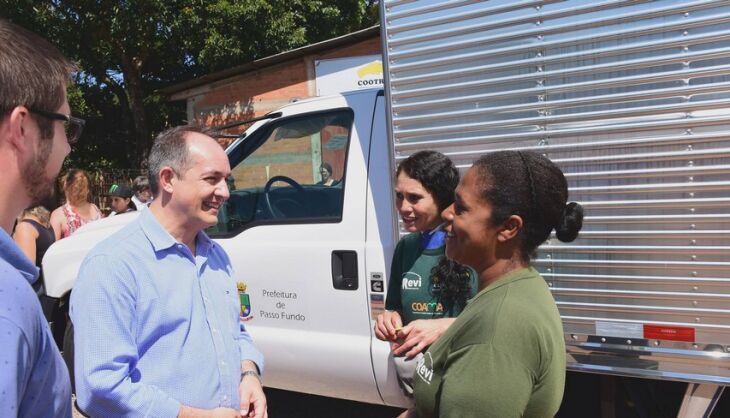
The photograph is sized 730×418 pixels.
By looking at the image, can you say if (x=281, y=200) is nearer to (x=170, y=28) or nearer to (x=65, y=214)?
(x=65, y=214)

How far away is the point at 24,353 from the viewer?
95 centimetres

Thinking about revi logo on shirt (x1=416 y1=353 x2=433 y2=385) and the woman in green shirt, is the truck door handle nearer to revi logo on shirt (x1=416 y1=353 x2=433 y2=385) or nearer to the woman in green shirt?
the woman in green shirt

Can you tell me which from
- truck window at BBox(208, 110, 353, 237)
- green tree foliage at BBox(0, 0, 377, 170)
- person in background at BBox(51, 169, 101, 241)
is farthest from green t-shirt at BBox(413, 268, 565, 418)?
green tree foliage at BBox(0, 0, 377, 170)

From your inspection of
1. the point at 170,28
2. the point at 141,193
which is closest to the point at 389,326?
the point at 141,193

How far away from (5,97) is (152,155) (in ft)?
3.37

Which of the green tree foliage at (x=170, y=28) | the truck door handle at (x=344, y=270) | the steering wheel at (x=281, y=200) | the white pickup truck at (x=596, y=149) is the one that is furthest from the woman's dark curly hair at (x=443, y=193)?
the green tree foliage at (x=170, y=28)

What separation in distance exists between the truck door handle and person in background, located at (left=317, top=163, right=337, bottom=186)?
47 cm

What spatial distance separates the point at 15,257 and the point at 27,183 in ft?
→ 0.44

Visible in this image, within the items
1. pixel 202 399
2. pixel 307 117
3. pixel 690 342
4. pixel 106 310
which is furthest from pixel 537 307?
pixel 307 117

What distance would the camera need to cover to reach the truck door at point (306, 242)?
11.3ft

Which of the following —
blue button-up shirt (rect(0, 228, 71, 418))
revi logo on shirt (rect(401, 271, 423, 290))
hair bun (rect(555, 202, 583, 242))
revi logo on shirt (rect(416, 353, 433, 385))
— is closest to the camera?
blue button-up shirt (rect(0, 228, 71, 418))

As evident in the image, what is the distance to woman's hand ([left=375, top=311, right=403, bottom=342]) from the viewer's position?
2384 millimetres

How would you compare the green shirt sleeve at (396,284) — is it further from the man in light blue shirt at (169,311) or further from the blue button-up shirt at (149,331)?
the blue button-up shirt at (149,331)

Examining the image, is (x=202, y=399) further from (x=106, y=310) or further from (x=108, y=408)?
(x=106, y=310)
